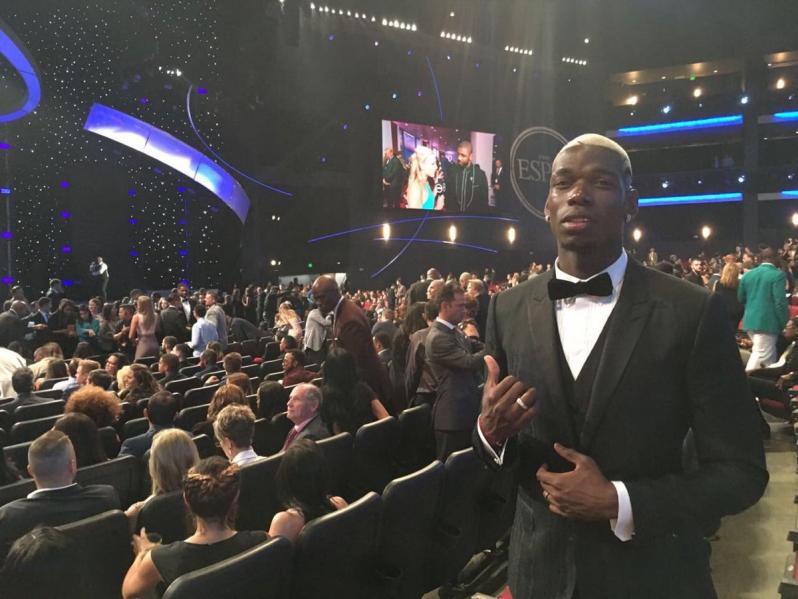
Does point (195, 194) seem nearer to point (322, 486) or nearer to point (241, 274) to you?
point (241, 274)

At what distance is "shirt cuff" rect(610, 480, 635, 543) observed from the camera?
1106mm

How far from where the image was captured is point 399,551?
2672mm

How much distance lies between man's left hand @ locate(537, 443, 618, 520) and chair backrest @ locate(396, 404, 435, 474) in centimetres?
290

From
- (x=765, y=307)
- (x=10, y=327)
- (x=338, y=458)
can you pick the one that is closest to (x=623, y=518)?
(x=338, y=458)

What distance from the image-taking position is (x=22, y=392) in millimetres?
5199

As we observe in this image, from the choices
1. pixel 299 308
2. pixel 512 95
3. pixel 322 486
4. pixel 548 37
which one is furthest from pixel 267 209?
pixel 322 486

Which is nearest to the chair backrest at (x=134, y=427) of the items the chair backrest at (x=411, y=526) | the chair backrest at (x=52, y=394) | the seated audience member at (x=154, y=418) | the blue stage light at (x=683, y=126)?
the seated audience member at (x=154, y=418)

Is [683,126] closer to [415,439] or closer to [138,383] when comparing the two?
[415,439]

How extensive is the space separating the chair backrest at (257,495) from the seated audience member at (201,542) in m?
0.78

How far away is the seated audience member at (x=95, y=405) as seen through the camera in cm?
415

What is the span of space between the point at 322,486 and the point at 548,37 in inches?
960

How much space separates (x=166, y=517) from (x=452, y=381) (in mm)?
1863

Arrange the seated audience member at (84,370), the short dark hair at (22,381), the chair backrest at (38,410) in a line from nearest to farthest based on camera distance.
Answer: the chair backrest at (38,410) → the short dark hair at (22,381) → the seated audience member at (84,370)

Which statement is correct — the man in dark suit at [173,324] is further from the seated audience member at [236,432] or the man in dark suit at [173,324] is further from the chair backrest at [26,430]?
the seated audience member at [236,432]
